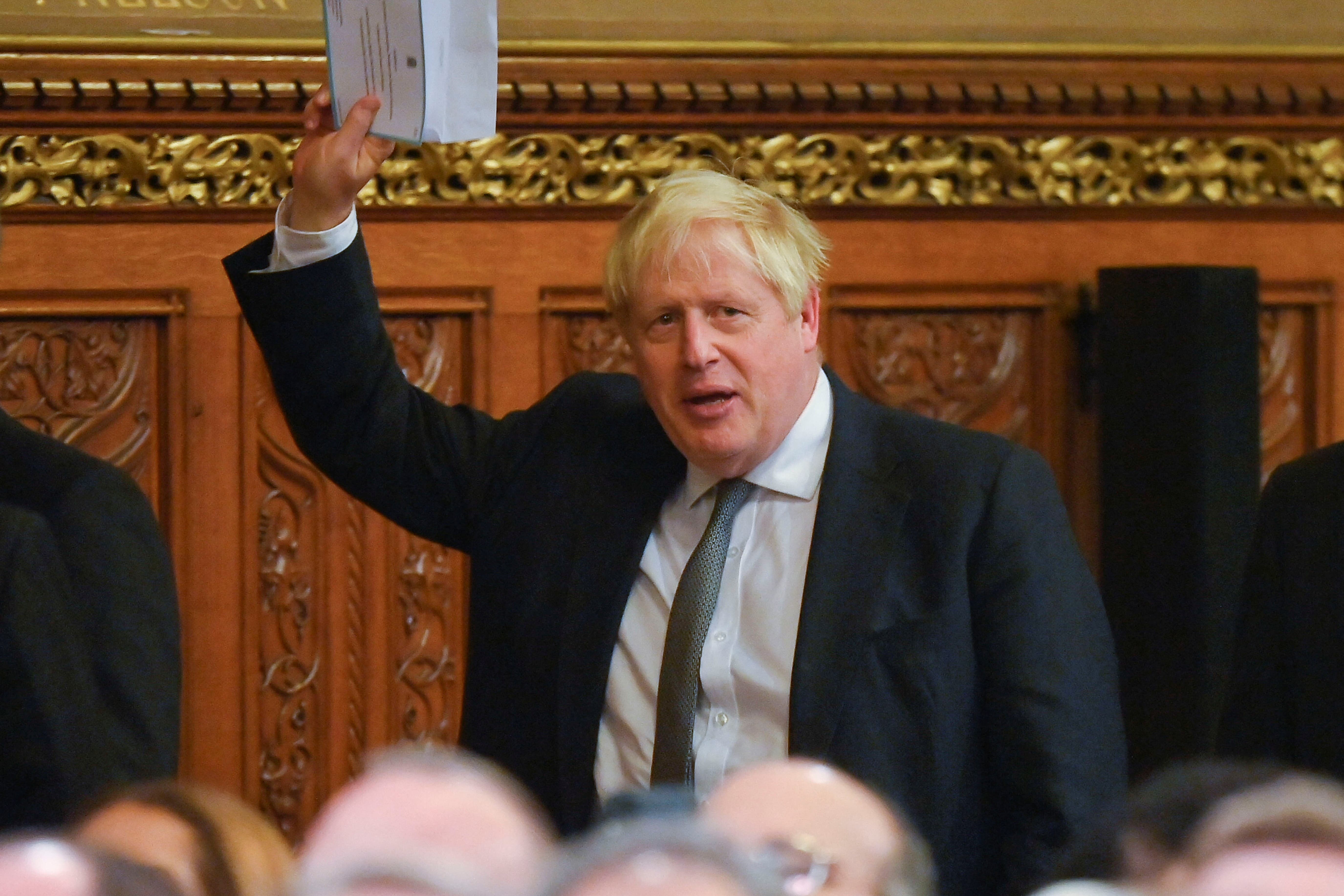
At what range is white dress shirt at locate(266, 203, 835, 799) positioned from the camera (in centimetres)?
172

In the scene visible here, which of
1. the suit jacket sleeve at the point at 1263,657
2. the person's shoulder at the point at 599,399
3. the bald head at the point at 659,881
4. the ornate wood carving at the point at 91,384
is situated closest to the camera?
the bald head at the point at 659,881

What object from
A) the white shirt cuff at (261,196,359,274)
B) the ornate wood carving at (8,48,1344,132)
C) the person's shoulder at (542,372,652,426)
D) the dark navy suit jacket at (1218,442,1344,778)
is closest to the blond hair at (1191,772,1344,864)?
the dark navy suit jacket at (1218,442,1344,778)

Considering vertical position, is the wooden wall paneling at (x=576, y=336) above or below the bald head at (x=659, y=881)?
above

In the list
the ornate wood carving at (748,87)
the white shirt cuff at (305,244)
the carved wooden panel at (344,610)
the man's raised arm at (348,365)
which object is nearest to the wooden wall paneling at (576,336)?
the carved wooden panel at (344,610)

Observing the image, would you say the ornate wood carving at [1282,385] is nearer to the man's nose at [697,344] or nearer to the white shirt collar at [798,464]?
the white shirt collar at [798,464]

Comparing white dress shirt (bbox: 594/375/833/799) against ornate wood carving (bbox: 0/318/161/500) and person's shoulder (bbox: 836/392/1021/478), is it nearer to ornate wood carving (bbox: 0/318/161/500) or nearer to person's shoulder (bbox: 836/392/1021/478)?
person's shoulder (bbox: 836/392/1021/478)

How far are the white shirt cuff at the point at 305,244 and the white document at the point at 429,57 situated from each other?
28 centimetres

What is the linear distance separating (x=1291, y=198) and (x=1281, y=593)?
1.66m

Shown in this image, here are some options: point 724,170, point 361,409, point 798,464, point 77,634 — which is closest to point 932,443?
point 798,464

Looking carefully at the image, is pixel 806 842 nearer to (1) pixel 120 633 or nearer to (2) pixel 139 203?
(1) pixel 120 633

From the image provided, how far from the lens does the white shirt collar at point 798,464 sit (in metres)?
1.85

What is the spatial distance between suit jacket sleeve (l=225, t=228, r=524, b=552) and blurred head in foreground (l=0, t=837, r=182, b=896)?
128cm

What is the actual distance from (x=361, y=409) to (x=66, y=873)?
1.42 metres

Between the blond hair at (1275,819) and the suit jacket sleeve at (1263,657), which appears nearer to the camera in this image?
the blond hair at (1275,819)
